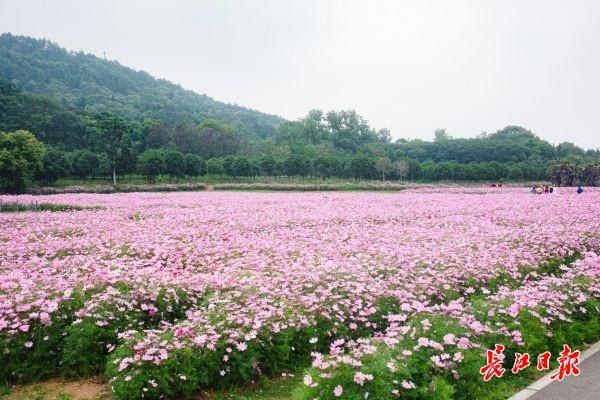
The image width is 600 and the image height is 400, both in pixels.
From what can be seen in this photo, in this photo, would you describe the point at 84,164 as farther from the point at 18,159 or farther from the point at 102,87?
the point at 102,87

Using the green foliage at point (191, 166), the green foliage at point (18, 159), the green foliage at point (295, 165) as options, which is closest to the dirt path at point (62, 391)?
the green foliage at point (18, 159)

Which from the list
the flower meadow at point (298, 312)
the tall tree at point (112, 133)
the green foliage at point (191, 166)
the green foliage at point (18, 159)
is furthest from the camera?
the green foliage at point (191, 166)

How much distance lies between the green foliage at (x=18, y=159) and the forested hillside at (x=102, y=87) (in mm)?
62074

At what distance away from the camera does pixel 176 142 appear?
289 feet

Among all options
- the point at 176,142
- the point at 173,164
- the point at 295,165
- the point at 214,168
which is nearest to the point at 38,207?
the point at 173,164

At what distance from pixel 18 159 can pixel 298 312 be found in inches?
1672

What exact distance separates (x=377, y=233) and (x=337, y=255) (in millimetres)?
3683

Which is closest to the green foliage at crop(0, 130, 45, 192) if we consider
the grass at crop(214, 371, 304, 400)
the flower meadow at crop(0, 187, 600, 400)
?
the flower meadow at crop(0, 187, 600, 400)

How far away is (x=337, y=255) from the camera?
34.5 ft

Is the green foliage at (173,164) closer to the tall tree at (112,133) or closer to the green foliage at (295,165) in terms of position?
the tall tree at (112,133)

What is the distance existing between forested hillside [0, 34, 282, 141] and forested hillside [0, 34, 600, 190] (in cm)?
46

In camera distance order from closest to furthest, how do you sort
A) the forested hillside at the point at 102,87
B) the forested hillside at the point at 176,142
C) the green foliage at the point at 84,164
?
the green foliage at the point at 84,164 < the forested hillside at the point at 176,142 < the forested hillside at the point at 102,87

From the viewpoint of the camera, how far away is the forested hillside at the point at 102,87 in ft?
384

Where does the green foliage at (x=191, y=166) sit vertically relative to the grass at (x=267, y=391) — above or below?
above
